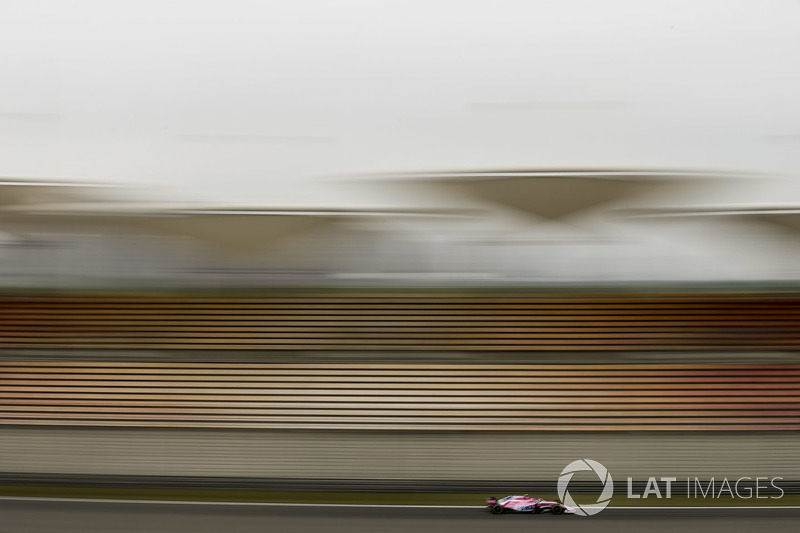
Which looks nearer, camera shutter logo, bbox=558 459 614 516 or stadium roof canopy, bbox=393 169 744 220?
stadium roof canopy, bbox=393 169 744 220

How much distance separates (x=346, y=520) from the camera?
2703 mm

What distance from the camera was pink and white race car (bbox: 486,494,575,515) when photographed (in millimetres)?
2688

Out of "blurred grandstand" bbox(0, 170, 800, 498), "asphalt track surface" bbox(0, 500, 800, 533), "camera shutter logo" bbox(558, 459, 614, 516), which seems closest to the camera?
"asphalt track surface" bbox(0, 500, 800, 533)

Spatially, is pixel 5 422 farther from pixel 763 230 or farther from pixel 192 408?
pixel 763 230

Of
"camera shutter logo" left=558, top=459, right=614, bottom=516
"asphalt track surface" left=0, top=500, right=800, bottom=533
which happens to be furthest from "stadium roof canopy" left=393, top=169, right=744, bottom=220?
"asphalt track surface" left=0, top=500, right=800, bottom=533

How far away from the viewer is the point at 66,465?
3.04 meters

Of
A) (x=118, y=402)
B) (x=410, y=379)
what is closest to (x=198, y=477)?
(x=118, y=402)

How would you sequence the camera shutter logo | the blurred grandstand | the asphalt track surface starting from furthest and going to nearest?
the camera shutter logo, the blurred grandstand, the asphalt track surface

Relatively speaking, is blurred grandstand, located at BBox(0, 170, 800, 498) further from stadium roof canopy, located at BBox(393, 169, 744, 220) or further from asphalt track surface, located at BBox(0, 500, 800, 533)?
asphalt track surface, located at BBox(0, 500, 800, 533)

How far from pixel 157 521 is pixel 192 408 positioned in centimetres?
55

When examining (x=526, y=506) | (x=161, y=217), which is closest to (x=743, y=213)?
(x=526, y=506)

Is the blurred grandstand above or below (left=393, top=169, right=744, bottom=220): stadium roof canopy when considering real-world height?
below
